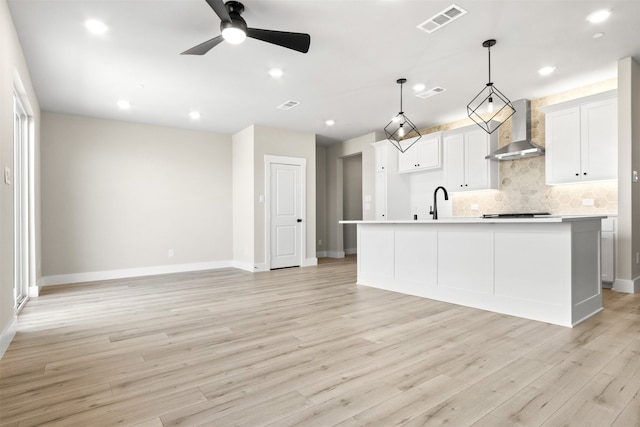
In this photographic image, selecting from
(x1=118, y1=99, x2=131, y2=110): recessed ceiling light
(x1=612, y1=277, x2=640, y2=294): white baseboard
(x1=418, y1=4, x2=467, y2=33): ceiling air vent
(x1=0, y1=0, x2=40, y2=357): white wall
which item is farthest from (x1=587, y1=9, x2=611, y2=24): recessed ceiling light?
(x1=118, y1=99, x2=131, y2=110): recessed ceiling light

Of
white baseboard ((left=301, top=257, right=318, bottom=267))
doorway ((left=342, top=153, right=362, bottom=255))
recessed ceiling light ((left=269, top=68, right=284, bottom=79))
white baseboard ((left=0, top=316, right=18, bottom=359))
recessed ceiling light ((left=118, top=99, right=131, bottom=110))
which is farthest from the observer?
doorway ((left=342, top=153, right=362, bottom=255))

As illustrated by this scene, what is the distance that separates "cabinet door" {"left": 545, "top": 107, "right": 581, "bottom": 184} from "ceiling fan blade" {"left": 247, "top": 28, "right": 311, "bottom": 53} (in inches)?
157

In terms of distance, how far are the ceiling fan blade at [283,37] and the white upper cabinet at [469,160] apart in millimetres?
4100

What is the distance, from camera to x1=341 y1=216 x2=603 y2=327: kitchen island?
3035mm

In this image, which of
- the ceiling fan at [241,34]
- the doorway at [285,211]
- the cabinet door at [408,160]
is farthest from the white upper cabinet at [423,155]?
the ceiling fan at [241,34]

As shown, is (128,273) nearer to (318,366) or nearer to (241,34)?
(241,34)

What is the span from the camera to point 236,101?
5.30 meters

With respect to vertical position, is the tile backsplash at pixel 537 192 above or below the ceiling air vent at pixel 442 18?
below

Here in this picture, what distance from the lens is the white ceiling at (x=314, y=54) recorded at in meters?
3.02

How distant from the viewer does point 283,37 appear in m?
2.89

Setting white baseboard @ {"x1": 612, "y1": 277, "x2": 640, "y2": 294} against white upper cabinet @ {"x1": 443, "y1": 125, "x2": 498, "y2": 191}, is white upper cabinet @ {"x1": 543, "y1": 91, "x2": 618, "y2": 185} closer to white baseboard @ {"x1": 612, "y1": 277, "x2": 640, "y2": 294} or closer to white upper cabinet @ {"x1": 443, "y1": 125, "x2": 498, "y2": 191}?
white upper cabinet @ {"x1": 443, "y1": 125, "x2": 498, "y2": 191}

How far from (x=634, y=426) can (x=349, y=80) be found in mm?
4132

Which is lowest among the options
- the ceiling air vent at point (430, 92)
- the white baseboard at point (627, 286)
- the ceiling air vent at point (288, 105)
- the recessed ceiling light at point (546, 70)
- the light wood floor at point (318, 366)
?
the light wood floor at point (318, 366)

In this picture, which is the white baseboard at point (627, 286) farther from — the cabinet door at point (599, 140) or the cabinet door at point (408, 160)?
the cabinet door at point (408, 160)
